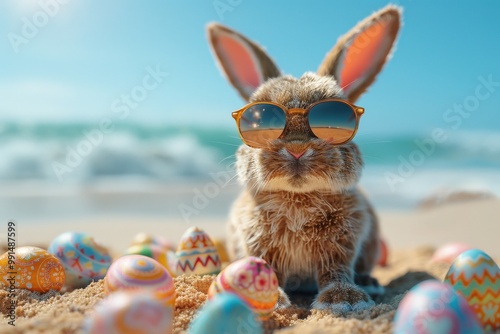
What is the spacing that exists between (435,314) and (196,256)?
Result: 1709 millimetres

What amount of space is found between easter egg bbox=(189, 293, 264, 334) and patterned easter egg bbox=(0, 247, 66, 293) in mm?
1397

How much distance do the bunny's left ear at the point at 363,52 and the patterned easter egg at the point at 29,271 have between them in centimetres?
211

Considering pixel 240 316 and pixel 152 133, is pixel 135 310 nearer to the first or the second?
pixel 240 316

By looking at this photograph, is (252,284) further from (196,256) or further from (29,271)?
(29,271)

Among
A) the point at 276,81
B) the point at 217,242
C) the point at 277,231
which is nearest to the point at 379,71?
the point at 276,81

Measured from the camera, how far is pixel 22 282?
282cm

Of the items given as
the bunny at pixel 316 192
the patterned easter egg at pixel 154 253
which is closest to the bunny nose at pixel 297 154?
the bunny at pixel 316 192

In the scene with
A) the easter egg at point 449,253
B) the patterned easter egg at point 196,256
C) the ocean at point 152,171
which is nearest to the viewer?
the patterned easter egg at point 196,256

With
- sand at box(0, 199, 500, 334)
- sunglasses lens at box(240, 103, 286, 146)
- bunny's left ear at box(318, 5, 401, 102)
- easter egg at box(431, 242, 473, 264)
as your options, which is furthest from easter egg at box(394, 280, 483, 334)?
easter egg at box(431, 242, 473, 264)

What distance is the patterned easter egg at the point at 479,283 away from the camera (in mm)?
2217

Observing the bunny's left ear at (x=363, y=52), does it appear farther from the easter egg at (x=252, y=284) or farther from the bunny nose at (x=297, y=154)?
the easter egg at (x=252, y=284)

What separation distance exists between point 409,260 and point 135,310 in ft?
12.8

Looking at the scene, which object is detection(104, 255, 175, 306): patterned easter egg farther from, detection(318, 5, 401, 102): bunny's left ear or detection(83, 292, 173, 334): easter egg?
detection(318, 5, 401, 102): bunny's left ear

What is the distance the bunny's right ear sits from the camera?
3.55 meters
